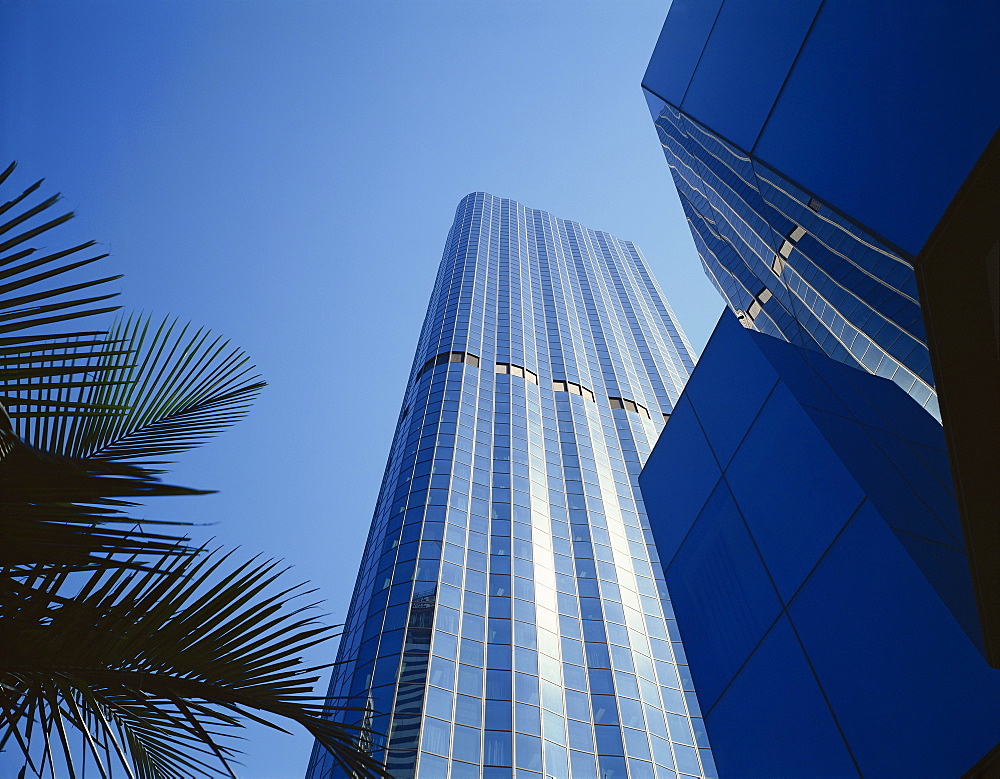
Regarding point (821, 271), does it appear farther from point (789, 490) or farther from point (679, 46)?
point (789, 490)

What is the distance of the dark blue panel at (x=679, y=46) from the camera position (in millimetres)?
9258

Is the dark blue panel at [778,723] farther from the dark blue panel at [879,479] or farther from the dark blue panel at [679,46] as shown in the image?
the dark blue panel at [679,46]

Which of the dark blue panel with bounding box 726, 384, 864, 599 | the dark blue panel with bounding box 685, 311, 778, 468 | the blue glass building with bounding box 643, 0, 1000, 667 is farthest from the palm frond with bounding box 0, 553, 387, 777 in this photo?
the dark blue panel with bounding box 685, 311, 778, 468

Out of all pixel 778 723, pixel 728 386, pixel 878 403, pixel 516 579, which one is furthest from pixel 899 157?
pixel 516 579

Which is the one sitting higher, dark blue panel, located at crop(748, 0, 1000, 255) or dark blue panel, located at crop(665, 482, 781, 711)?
dark blue panel, located at crop(748, 0, 1000, 255)

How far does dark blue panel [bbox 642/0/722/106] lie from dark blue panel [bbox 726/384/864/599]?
5.25 metres

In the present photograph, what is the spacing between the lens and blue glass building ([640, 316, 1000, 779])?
461cm

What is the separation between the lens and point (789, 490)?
21.2ft

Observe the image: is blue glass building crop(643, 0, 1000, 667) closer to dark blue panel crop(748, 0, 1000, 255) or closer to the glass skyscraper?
dark blue panel crop(748, 0, 1000, 255)

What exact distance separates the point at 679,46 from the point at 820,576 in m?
8.29

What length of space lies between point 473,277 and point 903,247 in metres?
67.5

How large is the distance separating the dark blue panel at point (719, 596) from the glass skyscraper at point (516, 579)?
3429mm

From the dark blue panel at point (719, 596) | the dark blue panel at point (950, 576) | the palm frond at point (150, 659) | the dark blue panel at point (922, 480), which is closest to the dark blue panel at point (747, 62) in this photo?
the dark blue panel at point (922, 480)

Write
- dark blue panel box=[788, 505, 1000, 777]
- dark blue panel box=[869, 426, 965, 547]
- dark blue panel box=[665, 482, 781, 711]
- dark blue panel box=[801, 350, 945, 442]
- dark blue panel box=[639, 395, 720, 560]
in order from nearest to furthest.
A: dark blue panel box=[788, 505, 1000, 777], dark blue panel box=[869, 426, 965, 547], dark blue panel box=[665, 482, 781, 711], dark blue panel box=[801, 350, 945, 442], dark blue panel box=[639, 395, 720, 560]
